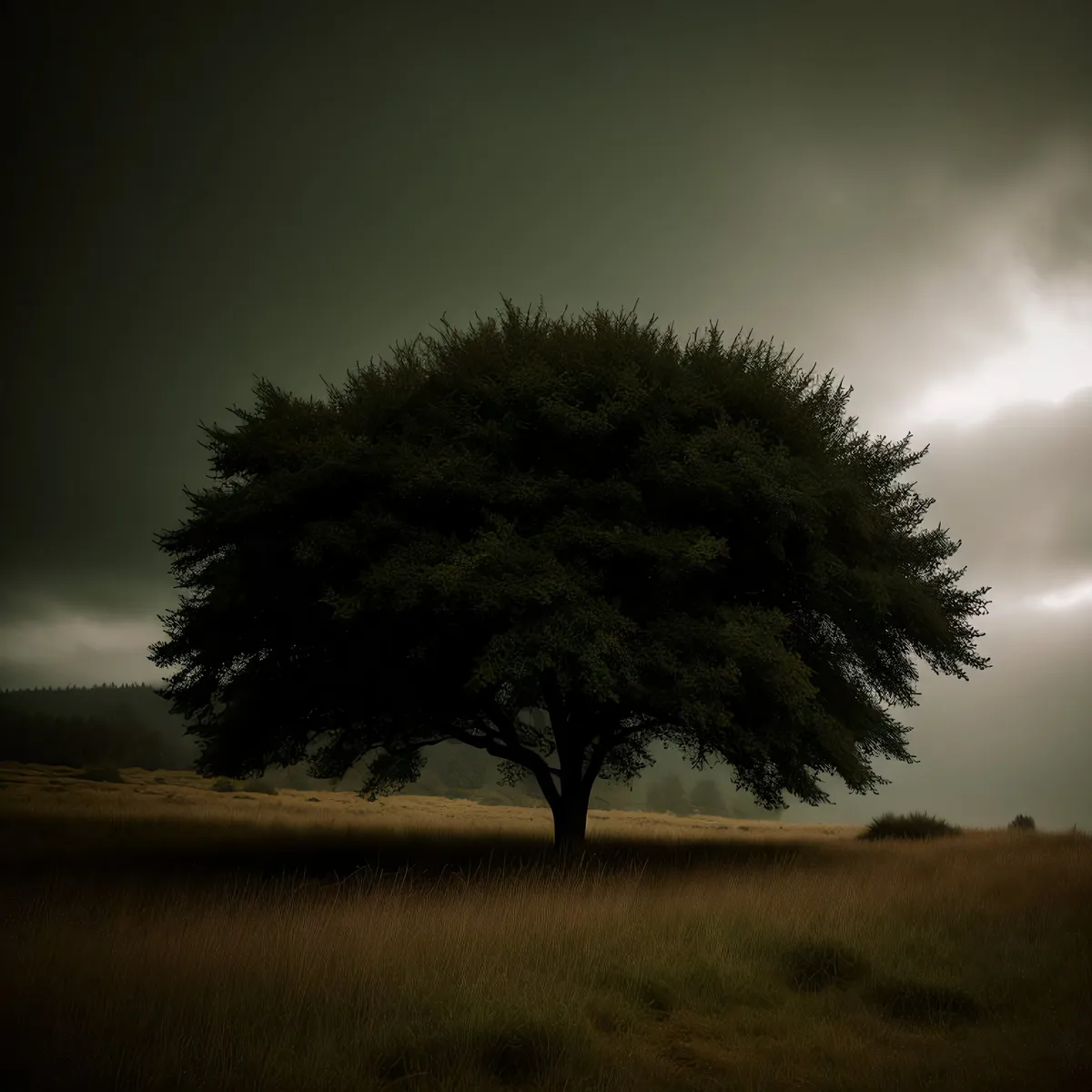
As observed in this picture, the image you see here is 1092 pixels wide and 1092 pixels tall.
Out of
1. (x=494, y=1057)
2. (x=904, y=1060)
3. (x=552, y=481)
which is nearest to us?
(x=494, y=1057)

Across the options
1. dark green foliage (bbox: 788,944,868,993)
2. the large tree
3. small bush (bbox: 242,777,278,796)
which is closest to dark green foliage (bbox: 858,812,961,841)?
the large tree

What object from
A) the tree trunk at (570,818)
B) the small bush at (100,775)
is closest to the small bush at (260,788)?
the small bush at (100,775)

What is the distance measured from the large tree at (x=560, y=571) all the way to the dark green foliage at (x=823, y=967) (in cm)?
485

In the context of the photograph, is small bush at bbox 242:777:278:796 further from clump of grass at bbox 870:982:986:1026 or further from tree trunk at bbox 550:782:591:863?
clump of grass at bbox 870:982:986:1026

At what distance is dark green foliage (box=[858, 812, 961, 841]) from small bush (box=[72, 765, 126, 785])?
113 feet

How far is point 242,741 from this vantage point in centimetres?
1670

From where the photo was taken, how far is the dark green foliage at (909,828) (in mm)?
25703

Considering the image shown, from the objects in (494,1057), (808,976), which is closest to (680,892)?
(808,976)

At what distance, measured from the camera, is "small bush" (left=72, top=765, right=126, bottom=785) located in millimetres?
37013

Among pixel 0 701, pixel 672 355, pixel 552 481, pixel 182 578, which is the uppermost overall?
pixel 672 355

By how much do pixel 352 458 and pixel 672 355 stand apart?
699cm

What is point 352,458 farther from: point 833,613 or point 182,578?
point 833,613

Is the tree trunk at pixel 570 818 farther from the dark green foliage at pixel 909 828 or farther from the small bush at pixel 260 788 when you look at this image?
the small bush at pixel 260 788

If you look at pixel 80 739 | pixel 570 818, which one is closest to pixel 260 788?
pixel 570 818
